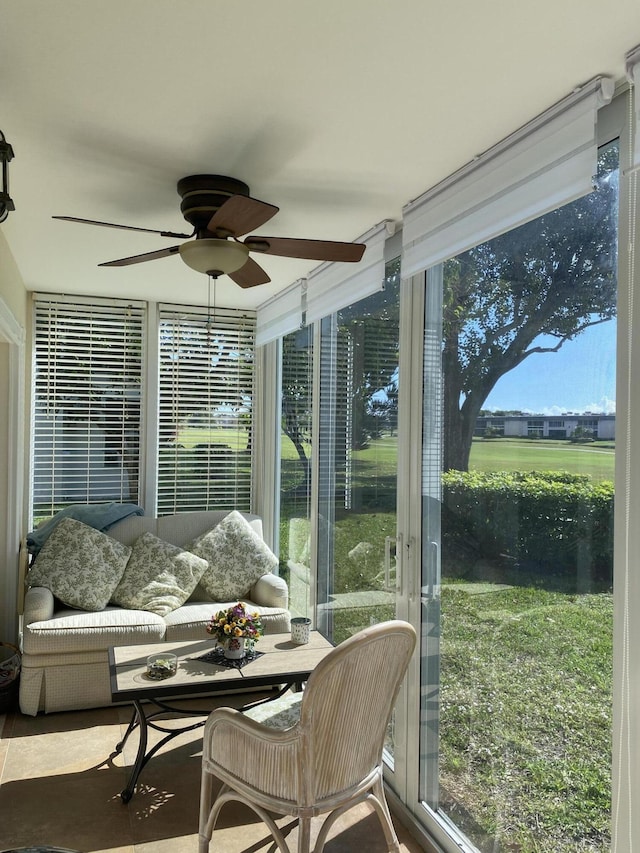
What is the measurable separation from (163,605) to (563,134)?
11.5 ft

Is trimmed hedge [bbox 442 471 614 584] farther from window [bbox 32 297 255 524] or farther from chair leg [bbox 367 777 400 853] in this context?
window [bbox 32 297 255 524]

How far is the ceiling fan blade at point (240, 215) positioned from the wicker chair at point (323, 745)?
55.7 inches

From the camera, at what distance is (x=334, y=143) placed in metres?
2.32

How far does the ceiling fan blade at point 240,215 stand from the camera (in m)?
2.12

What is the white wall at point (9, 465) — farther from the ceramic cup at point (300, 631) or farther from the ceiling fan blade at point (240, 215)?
the ceiling fan blade at point (240, 215)

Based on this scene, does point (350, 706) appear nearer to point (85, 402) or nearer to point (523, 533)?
point (523, 533)

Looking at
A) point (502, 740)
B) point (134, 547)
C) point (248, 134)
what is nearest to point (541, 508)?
point (502, 740)

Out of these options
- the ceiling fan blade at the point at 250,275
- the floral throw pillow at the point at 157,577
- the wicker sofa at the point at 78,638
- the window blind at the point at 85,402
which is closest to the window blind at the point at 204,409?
the window blind at the point at 85,402

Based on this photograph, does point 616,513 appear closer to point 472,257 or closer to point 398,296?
point 472,257

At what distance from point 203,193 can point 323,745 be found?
6.90 feet

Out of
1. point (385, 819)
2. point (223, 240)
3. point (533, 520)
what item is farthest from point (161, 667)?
point (223, 240)

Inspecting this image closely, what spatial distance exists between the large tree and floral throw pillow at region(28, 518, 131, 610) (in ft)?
8.64

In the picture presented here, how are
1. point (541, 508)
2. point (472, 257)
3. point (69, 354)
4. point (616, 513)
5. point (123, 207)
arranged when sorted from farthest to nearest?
point (69, 354), point (123, 207), point (472, 257), point (541, 508), point (616, 513)

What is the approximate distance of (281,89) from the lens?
1.95 metres
